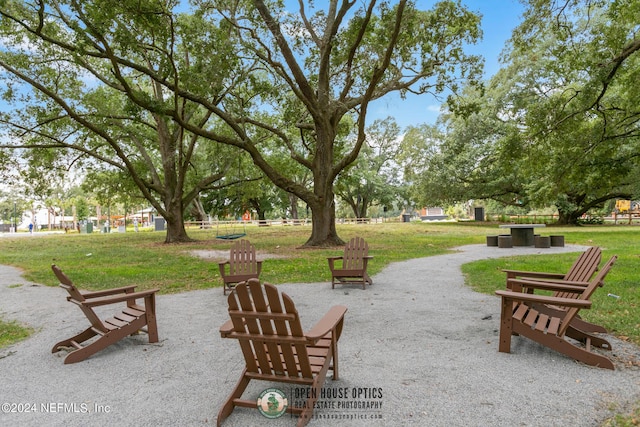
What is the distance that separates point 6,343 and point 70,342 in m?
1.16

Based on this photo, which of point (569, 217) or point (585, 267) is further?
point (569, 217)

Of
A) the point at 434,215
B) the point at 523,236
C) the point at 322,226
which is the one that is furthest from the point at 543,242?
the point at 434,215

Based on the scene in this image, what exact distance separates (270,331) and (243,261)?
5206 mm

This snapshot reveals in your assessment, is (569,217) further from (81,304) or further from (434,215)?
(434,215)

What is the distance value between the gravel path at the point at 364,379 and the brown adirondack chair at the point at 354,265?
2.02 m

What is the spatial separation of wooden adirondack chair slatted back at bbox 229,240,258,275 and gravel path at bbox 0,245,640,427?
1976mm

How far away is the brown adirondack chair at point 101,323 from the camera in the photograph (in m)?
4.15

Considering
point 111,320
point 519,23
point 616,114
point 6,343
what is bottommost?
point 6,343

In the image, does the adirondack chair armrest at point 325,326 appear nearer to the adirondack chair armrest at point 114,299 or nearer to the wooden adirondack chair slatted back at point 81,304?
the adirondack chair armrest at point 114,299

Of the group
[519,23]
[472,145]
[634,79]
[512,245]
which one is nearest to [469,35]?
[519,23]

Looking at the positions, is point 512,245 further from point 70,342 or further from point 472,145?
point 472,145

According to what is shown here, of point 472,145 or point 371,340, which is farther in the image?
point 472,145

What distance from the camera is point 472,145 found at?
3275cm

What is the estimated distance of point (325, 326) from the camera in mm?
3037
